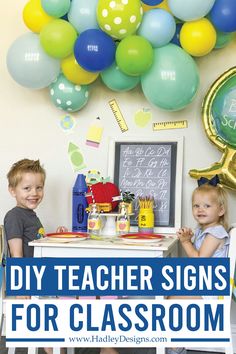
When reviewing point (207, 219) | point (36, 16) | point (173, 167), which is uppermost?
point (36, 16)

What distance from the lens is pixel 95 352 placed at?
272 centimetres

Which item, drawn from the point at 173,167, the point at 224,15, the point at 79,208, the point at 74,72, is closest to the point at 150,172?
the point at 173,167

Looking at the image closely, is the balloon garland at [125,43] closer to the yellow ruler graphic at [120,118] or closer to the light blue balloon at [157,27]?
the light blue balloon at [157,27]

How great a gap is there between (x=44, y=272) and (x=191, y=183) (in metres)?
0.92

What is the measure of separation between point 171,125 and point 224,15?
23.4 inches

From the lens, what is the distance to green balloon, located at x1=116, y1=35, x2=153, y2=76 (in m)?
2.46

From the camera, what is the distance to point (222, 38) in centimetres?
264

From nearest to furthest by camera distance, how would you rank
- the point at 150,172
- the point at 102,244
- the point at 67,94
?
1. the point at 102,244
2. the point at 67,94
3. the point at 150,172

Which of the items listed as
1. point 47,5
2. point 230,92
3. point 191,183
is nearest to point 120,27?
point 47,5

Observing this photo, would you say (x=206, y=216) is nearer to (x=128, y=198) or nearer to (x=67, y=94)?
(x=128, y=198)

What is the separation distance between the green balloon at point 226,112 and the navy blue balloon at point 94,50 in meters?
0.53

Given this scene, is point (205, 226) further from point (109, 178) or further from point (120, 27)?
point (120, 27)

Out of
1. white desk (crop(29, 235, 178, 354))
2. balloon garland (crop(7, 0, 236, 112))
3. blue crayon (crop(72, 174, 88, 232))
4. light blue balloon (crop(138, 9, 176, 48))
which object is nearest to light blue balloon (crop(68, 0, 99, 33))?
balloon garland (crop(7, 0, 236, 112))

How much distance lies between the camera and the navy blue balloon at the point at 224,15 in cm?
248
